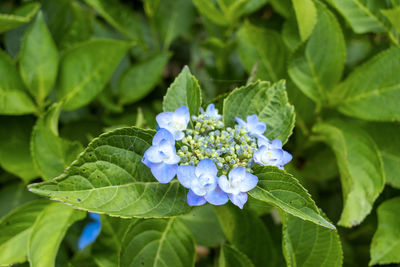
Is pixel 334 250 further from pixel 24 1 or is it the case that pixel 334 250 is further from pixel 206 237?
pixel 24 1

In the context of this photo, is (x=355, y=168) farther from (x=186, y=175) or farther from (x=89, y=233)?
(x=89, y=233)

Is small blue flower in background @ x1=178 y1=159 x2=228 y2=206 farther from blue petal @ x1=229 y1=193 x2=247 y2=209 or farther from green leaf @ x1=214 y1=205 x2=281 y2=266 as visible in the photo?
green leaf @ x1=214 y1=205 x2=281 y2=266

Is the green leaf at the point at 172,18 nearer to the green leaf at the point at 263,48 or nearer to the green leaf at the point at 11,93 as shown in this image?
the green leaf at the point at 263,48

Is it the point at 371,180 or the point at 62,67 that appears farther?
the point at 62,67

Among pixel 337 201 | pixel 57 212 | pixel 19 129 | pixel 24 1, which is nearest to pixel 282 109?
pixel 57 212

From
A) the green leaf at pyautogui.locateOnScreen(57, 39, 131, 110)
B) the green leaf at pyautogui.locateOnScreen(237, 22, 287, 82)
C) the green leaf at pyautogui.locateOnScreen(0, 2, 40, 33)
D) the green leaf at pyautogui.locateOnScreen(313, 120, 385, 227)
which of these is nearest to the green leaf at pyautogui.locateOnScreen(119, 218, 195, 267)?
the green leaf at pyautogui.locateOnScreen(313, 120, 385, 227)

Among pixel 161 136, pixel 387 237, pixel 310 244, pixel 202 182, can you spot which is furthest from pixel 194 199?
pixel 387 237
